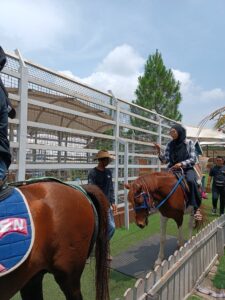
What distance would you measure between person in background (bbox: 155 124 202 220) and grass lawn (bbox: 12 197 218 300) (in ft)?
4.74

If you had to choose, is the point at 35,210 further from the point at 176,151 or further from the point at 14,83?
the point at 176,151

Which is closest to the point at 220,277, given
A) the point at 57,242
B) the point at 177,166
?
the point at 177,166

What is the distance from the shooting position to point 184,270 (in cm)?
362

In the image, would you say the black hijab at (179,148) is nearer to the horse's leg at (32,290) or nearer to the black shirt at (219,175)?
the horse's leg at (32,290)

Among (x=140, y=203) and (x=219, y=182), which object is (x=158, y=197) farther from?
(x=219, y=182)

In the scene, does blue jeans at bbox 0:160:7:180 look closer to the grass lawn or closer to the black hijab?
the grass lawn

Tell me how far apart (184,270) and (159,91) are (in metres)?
25.1

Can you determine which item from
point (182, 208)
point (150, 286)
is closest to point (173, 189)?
point (182, 208)

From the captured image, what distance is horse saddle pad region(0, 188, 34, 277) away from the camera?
1817 mm

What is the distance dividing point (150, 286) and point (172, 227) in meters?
4.56

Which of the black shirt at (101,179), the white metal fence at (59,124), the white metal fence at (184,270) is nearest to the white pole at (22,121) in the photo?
the white metal fence at (59,124)

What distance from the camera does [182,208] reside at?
5023mm

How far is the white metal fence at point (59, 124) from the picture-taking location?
14.7 ft

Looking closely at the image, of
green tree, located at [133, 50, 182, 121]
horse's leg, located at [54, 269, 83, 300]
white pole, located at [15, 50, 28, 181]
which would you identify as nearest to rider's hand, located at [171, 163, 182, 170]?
white pole, located at [15, 50, 28, 181]
